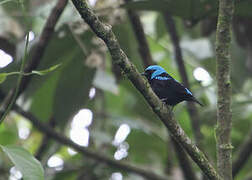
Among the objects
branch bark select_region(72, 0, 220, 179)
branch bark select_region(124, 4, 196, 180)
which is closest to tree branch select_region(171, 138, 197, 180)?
branch bark select_region(124, 4, 196, 180)

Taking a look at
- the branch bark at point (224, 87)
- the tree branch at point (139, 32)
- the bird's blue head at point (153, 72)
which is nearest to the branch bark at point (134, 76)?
the branch bark at point (224, 87)

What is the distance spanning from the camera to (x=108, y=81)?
4.90 m

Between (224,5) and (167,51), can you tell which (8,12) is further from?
(224,5)

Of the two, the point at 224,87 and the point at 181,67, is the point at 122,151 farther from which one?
the point at 224,87

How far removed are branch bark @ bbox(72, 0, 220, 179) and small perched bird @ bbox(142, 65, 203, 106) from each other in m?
1.27

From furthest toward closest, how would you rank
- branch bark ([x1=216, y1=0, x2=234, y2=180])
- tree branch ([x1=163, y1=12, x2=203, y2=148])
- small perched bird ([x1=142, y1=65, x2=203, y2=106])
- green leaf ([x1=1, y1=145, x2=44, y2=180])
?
tree branch ([x1=163, y1=12, x2=203, y2=148]) → small perched bird ([x1=142, y1=65, x2=203, y2=106]) → branch bark ([x1=216, y1=0, x2=234, y2=180]) → green leaf ([x1=1, y1=145, x2=44, y2=180])

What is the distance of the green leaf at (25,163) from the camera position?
2.39 meters

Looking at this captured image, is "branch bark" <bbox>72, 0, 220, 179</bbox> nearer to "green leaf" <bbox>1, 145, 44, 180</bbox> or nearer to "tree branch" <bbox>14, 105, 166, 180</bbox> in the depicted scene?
"green leaf" <bbox>1, 145, 44, 180</bbox>

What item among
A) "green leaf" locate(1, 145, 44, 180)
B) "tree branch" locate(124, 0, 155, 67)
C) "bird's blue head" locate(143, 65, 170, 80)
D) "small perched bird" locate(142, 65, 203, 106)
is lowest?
"green leaf" locate(1, 145, 44, 180)

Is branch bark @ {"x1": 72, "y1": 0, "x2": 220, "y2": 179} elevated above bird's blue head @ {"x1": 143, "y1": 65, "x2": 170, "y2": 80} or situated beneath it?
situated beneath

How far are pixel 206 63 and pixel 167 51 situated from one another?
70cm

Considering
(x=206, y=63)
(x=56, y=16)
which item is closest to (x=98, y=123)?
(x=206, y=63)

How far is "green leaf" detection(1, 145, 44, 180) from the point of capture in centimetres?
239

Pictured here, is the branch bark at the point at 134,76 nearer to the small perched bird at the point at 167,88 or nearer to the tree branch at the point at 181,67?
the small perched bird at the point at 167,88
